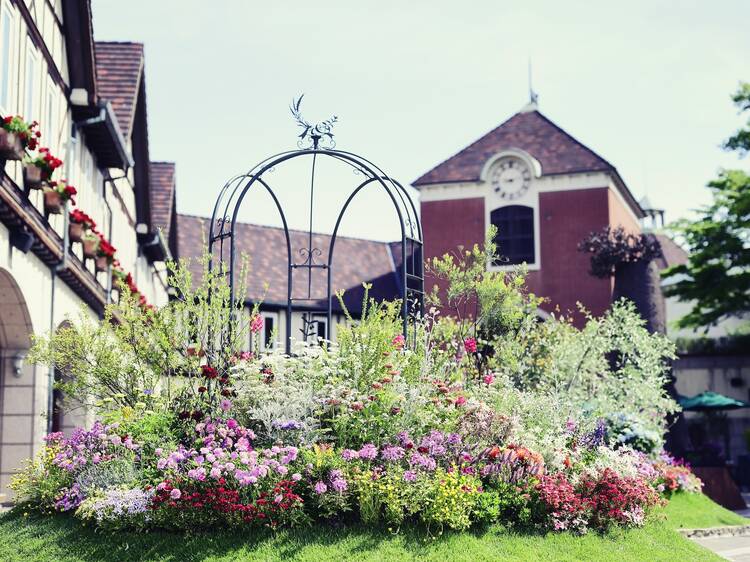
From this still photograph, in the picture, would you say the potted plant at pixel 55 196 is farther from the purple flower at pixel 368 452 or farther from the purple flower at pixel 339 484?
the purple flower at pixel 339 484

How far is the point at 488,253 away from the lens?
46.8 feet

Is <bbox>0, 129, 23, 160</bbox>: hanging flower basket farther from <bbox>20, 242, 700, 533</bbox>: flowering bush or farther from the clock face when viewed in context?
the clock face

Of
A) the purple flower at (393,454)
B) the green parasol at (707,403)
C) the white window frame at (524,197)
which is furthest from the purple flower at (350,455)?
Answer: the white window frame at (524,197)

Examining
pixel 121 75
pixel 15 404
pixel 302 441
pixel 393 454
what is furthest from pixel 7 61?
pixel 121 75

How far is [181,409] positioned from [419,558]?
131 inches

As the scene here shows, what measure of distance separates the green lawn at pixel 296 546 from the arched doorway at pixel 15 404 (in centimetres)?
375

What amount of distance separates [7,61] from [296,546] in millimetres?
6930

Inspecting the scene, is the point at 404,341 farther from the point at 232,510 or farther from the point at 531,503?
the point at 232,510

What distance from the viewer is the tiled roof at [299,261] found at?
34906 millimetres

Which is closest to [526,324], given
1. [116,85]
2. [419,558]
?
[419,558]

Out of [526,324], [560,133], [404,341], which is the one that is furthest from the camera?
[560,133]

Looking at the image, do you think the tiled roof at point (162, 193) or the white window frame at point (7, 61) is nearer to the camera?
the white window frame at point (7, 61)

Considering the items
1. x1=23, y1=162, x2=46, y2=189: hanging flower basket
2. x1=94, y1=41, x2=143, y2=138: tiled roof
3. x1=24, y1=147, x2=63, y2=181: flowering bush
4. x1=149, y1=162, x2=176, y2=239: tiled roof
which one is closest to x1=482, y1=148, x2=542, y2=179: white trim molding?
x1=149, y1=162, x2=176, y2=239: tiled roof

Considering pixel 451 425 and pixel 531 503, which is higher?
pixel 451 425
